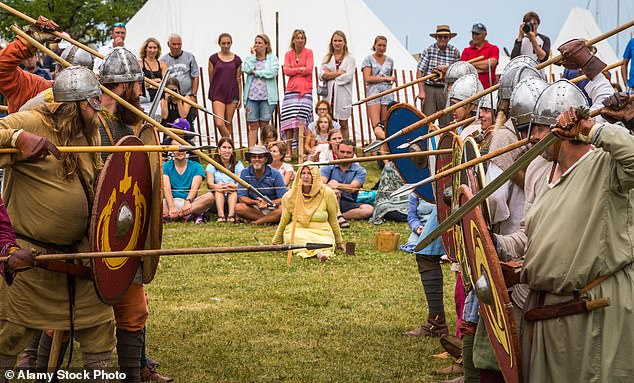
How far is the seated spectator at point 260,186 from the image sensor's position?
11875mm

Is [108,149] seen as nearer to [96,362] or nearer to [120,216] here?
[120,216]

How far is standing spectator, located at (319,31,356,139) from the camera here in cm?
1472

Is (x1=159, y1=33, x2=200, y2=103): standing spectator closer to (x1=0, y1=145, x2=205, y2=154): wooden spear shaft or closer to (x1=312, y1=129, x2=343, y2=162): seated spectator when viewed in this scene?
(x1=312, y1=129, x2=343, y2=162): seated spectator

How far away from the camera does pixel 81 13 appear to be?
2692cm

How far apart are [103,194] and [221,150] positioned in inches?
296

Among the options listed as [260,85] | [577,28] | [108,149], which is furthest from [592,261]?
[577,28]

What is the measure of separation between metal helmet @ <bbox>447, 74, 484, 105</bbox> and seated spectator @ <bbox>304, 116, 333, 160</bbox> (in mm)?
6828

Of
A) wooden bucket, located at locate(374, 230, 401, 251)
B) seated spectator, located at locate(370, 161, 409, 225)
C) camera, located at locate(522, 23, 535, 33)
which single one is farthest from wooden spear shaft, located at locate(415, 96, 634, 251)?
seated spectator, located at locate(370, 161, 409, 225)

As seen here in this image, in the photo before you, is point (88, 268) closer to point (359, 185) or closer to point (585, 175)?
point (585, 175)

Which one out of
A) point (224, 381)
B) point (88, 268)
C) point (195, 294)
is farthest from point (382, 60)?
point (88, 268)

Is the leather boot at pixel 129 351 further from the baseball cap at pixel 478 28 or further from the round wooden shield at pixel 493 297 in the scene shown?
the baseball cap at pixel 478 28

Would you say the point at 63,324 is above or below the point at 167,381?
above

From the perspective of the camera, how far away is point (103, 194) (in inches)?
179

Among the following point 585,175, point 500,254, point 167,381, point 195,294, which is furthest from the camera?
point 195,294
